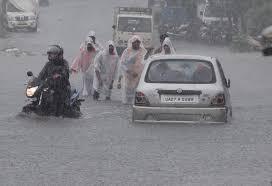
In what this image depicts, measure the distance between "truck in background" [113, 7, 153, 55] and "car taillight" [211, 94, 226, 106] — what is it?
98.9ft

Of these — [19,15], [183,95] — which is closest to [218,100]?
[183,95]

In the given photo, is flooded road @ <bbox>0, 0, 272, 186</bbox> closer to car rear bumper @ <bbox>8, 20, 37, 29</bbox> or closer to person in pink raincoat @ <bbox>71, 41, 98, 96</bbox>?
person in pink raincoat @ <bbox>71, 41, 98, 96</bbox>

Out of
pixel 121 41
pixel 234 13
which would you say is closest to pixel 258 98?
pixel 121 41

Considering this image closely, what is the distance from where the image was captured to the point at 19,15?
6506 cm

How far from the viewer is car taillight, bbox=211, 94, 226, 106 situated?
16594mm

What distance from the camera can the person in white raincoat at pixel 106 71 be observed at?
24.0 m

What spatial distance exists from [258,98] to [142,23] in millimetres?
21834

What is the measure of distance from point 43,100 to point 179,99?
3.18m

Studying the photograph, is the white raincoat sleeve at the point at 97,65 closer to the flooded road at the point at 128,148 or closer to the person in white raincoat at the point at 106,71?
the person in white raincoat at the point at 106,71

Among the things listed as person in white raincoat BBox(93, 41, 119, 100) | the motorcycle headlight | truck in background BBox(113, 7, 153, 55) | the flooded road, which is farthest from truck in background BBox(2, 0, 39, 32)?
the motorcycle headlight

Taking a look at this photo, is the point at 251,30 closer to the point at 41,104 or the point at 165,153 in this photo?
the point at 41,104

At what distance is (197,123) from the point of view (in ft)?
55.4

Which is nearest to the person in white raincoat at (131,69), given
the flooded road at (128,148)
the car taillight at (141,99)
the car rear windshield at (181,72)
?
the flooded road at (128,148)

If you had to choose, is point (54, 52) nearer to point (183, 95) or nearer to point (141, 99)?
point (141, 99)
